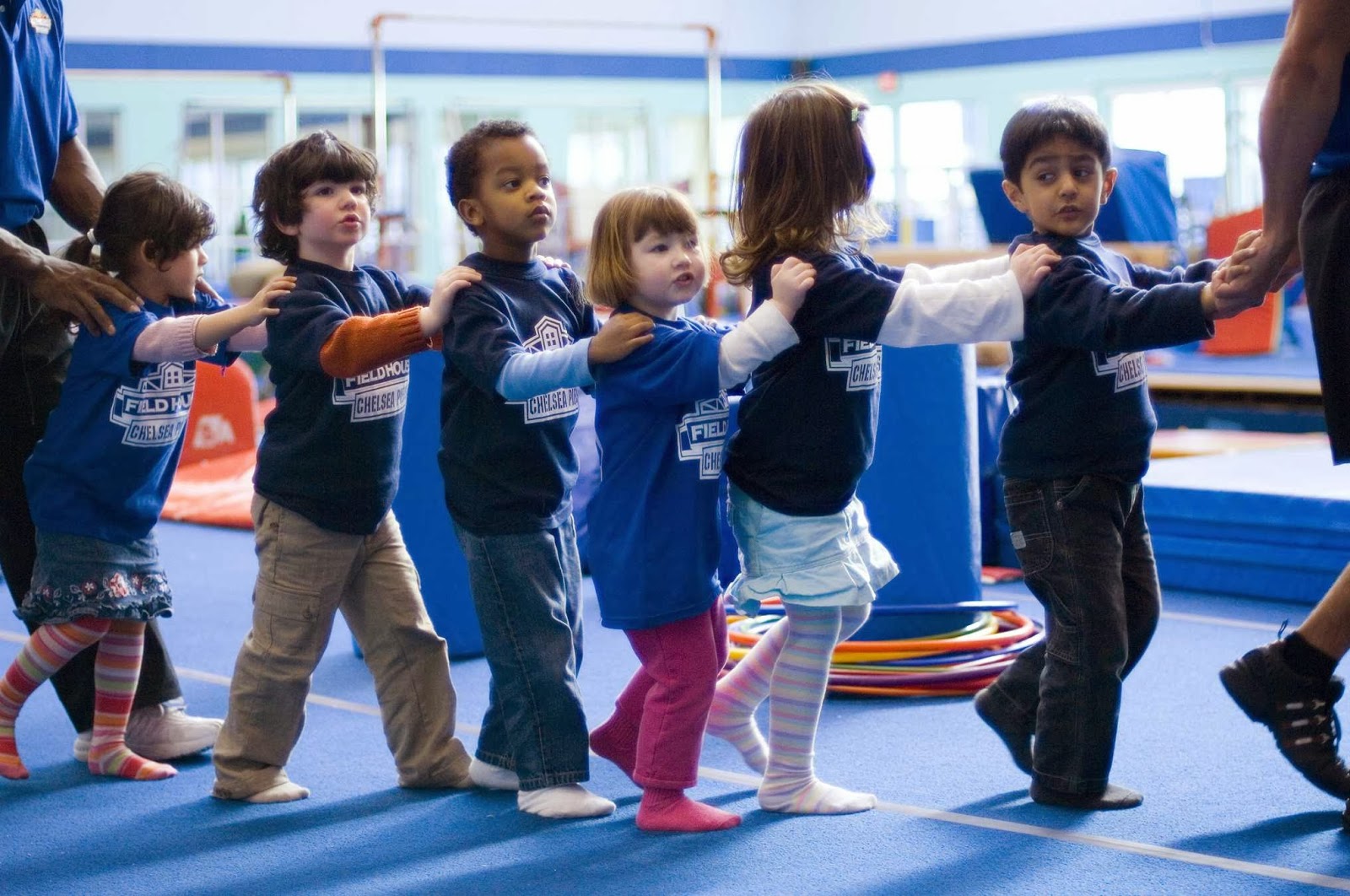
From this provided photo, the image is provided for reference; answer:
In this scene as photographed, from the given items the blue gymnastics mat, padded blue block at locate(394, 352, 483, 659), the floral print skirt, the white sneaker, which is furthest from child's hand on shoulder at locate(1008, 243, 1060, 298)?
the blue gymnastics mat

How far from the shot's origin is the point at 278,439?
2.83 meters

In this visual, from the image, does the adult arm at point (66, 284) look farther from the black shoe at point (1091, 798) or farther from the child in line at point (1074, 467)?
the black shoe at point (1091, 798)

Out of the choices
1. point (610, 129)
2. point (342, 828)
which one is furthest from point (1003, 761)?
point (610, 129)

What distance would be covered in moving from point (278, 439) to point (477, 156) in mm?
646

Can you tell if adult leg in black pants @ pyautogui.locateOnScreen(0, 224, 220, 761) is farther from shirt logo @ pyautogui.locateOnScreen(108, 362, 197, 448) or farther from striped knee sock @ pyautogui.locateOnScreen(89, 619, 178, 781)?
shirt logo @ pyautogui.locateOnScreen(108, 362, 197, 448)

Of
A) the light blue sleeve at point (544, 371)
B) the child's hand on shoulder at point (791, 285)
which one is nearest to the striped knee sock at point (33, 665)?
the light blue sleeve at point (544, 371)

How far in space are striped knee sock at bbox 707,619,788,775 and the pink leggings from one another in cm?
18

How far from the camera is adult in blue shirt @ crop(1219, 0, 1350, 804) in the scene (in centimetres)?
220

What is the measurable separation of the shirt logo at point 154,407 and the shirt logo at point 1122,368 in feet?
5.48

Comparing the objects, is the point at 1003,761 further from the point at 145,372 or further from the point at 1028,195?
the point at 145,372

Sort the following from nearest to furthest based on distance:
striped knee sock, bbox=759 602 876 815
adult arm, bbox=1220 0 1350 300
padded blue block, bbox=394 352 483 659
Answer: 1. adult arm, bbox=1220 0 1350 300
2. striped knee sock, bbox=759 602 876 815
3. padded blue block, bbox=394 352 483 659

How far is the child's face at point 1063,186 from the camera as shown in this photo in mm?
2594

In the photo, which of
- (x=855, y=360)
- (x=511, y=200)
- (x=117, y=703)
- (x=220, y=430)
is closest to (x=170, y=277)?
(x=511, y=200)

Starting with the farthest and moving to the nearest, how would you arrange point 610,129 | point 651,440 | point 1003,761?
point 610,129, point 1003,761, point 651,440
